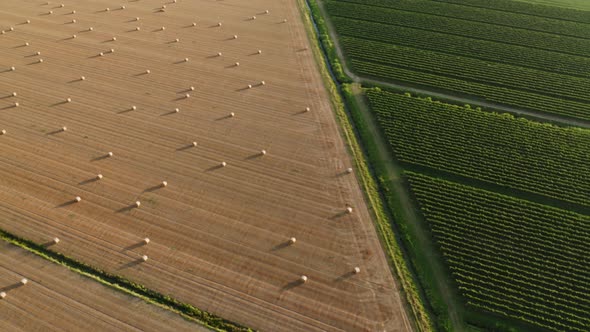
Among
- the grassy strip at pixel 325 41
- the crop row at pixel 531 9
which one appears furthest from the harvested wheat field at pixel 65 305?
the crop row at pixel 531 9

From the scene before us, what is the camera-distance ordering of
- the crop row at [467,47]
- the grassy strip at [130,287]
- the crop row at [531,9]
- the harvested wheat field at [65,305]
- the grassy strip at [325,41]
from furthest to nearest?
the crop row at [531,9], the crop row at [467,47], the grassy strip at [325,41], the grassy strip at [130,287], the harvested wheat field at [65,305]

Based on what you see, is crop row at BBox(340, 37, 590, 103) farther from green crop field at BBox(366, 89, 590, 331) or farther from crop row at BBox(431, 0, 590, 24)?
crop row at BBox(431, 0, 590, 24)

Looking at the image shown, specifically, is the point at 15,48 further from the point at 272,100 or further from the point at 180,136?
the point at 272,100

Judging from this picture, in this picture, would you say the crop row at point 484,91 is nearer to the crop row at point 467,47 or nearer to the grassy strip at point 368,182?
the grassy strip at point 368,182

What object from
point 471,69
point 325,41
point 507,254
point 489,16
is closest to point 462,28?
point 489,16

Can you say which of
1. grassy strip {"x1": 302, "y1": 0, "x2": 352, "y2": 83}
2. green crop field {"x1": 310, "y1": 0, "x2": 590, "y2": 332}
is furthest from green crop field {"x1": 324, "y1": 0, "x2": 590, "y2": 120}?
grassy strip {"x1": 302, "y1": 0, "x2": 352, "y2": 83}
